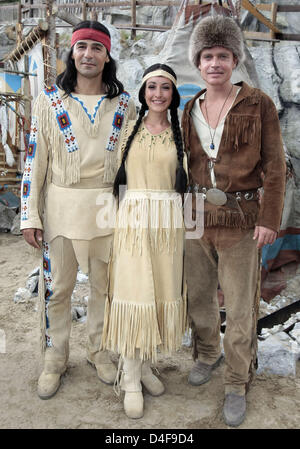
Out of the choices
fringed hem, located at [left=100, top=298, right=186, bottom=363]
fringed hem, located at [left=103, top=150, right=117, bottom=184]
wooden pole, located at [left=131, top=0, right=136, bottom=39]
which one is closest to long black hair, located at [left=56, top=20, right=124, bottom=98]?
fringed hem, located at [left=103, top=150, right=117, bottom=184]

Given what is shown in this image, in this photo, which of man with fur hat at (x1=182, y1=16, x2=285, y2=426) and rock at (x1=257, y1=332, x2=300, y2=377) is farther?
rock at (x1=257, y1=332, x2=300, y2=377)

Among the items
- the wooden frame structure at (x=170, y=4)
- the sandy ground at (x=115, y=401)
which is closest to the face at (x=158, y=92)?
the sandy ground at (x=115, y=401)

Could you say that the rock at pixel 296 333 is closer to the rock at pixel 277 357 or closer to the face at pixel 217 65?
the rock at pixel 277 357

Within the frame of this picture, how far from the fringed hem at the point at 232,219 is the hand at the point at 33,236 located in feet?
3.08

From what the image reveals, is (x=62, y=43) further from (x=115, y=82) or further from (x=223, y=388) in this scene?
(x=223, y=388)

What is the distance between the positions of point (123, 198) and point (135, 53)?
8892 millimetres

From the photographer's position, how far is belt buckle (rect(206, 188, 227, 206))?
77.2 inches

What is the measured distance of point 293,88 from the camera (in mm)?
5359

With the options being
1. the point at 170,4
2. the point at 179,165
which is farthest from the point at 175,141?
the point at 170,4

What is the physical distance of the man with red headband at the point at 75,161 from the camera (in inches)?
81.8

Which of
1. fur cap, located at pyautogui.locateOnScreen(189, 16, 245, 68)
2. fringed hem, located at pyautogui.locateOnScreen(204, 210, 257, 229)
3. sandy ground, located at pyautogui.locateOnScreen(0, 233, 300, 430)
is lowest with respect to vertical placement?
sandy ground, located at pyautogui.locateOnScreen(0, 233, 300, 430)

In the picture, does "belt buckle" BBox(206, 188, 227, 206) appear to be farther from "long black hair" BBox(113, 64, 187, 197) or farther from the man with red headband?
the man with red headband

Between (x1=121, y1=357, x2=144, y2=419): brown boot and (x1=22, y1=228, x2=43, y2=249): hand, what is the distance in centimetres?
79

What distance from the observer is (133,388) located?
6.89 feet
